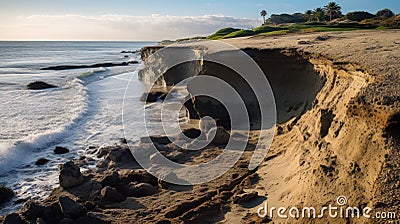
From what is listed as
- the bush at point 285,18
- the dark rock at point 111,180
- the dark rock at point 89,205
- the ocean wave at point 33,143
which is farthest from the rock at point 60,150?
the bush at point 285,18

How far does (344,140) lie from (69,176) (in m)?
5.73

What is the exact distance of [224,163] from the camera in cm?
841

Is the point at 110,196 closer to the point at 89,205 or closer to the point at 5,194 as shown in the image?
the point at 89,205

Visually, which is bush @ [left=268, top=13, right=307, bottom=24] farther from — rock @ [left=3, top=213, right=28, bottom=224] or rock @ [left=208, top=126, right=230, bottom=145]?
rock @ [left=3, top=213, right=28, bottom=224]

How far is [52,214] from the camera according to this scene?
617 centimetres

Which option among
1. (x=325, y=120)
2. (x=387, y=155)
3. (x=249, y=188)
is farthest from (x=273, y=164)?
(x=387, y=155)

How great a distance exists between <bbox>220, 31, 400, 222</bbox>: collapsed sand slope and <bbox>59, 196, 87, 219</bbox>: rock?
2.60 m

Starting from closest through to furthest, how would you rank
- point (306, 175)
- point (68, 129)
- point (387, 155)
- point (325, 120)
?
point (387, 155), point (306, 175), point (325, 120), point (68, 129)

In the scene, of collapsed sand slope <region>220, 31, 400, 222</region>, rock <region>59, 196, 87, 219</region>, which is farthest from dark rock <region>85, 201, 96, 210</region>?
collapsed sand slope <region>220, 31, 400, 222</region>

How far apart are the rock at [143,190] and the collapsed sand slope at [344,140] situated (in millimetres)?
1922

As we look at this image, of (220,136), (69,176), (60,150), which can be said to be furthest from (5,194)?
(220,136)

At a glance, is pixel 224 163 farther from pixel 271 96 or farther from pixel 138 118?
pixel 138 118

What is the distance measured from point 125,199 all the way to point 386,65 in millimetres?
5384

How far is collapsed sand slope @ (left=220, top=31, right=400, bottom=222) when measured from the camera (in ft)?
14.3
